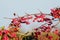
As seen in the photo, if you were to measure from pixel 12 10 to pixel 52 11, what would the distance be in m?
A: 0.39

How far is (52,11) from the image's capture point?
1.84m

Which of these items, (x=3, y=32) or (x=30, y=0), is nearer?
(x=3, y=32)

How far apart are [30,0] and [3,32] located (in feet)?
1.44

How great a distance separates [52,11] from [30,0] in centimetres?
25

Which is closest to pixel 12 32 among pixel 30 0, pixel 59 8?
pixel 30 0

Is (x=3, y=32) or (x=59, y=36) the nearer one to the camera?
(x=3, y=32)

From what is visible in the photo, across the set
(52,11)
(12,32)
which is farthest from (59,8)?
(12,32)

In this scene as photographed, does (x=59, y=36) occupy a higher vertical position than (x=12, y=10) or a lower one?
lower

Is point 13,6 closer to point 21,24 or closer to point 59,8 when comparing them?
point 21,24

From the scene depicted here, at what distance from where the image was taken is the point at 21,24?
1872 mm

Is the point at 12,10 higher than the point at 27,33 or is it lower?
higher

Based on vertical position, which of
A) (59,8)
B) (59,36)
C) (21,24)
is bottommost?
(59,36)

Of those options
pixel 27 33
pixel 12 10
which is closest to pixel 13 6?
pixel 12 10

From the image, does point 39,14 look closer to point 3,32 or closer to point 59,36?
point 59,36
